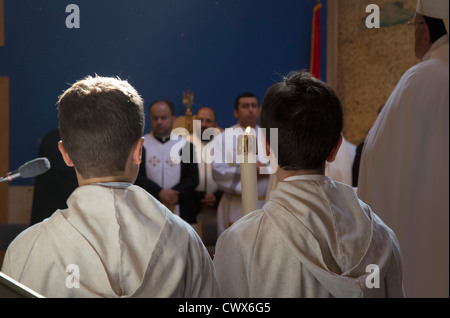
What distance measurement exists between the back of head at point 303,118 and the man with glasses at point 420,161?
0.66 feet

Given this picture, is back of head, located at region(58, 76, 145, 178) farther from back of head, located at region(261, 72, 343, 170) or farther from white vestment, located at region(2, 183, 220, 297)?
back of head, located at region(261, 72, 343, 170)

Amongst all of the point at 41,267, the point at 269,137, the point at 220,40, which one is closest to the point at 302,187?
the point at 269,137

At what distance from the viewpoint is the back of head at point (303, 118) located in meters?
1.16

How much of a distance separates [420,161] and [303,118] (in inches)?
10.7

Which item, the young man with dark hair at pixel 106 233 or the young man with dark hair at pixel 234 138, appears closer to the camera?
the young man with dark hair at pixel 106 233

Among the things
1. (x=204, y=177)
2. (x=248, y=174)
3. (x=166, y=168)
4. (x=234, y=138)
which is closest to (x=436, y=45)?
(x=248, y=174)

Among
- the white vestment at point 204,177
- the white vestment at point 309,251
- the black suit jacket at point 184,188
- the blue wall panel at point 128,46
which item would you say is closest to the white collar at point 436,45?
the blue wall panel at point 128,46

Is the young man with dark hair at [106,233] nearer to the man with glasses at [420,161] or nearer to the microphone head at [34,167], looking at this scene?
the microphone head at [34,167]

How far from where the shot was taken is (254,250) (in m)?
1.12

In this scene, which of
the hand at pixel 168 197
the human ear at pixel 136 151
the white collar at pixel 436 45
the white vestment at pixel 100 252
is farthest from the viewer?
the hand at pixel 168 197

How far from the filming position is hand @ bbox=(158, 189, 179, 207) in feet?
5.20

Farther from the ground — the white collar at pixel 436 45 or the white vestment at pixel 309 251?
the white collar at pixel 436 45

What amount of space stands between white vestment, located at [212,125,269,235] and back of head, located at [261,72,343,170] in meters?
0.14
